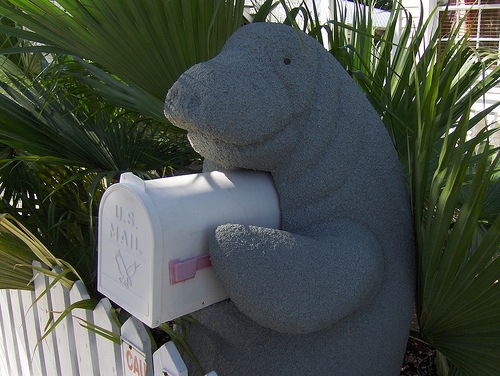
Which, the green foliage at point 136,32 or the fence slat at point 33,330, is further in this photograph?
the fence slat at point 33,330

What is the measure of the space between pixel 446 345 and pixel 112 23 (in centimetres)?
107

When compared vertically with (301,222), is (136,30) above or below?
above

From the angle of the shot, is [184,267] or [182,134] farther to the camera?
[182,134]

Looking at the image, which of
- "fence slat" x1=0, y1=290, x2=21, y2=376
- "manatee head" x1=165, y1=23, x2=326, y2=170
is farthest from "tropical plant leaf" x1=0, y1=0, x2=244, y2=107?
"fence slat" x1=0, y1=290, x2=21, y2=376

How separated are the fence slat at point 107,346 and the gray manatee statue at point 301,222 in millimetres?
208

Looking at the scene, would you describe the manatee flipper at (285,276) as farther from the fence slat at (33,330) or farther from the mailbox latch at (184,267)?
the fence slat at (33,330)

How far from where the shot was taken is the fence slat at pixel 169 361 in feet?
3.56

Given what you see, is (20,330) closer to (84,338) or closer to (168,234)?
(84,338)

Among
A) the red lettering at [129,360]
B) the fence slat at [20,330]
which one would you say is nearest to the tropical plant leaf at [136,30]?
the red lettering at [129,360]

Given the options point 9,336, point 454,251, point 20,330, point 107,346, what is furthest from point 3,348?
point 454,251

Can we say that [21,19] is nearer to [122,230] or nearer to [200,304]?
[122,230]

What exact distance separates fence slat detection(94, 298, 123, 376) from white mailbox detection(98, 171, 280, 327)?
21 centimetres

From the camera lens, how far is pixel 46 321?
5.56 ft

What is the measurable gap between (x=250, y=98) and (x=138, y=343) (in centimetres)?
58
